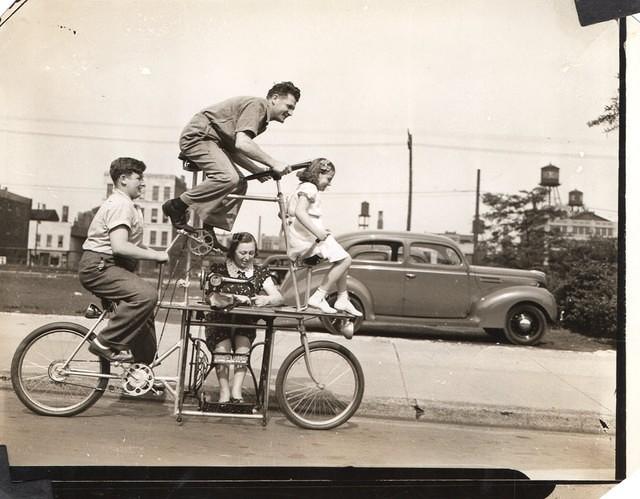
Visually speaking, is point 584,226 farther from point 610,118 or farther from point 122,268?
point 122,268

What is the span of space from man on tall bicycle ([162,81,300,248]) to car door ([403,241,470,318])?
5.40ft

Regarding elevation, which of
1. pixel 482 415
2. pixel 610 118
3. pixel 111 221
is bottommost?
pixel 482 415

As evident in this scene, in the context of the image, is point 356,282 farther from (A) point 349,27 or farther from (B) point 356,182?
(A) point 349,27

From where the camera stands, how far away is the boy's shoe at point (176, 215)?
3.88 metres

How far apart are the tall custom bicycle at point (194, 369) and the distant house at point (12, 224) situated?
502mm

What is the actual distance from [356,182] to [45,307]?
6.98 ft

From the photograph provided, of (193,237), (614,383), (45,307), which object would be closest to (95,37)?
Answer: (193,237)

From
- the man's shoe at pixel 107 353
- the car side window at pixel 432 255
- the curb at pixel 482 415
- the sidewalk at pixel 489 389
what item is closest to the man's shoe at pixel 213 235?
the sidewalk at pixel 489 389

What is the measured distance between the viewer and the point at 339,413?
425cm

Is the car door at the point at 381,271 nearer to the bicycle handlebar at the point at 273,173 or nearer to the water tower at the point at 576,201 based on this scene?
the bicycle handlebar at the point at 273,173

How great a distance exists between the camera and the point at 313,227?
157 inches

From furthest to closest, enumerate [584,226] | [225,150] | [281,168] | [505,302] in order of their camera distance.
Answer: [505,302], [584,226], [225,150], [281,168]

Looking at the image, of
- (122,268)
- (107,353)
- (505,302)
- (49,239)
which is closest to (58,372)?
(107,353)

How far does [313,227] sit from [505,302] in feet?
7.73
